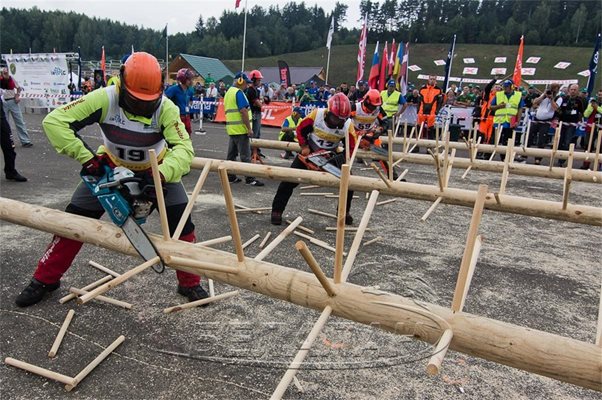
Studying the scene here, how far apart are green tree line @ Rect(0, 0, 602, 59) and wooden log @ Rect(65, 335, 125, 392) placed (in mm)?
54321

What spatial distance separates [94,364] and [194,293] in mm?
859

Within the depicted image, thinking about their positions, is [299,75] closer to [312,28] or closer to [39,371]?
[39,371]

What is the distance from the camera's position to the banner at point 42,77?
53.4 feet

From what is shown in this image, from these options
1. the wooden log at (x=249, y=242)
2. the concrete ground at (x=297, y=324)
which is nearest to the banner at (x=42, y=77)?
the concrete ground at (x=297, y=324)

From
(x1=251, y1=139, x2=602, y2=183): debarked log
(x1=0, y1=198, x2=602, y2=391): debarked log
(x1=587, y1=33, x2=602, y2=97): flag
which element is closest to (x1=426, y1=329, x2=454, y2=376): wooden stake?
(x1=0, y1=198, x2=602, y2=391): debarked log

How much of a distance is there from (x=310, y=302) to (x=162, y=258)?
0.77 m

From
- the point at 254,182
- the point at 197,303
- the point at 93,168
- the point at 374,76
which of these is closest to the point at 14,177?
the point at 254,182

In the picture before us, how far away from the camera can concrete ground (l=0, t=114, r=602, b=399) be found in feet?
7.11

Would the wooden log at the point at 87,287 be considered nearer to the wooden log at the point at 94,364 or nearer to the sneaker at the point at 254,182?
the wooden log at the point at 94,364

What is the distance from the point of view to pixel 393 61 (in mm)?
16859

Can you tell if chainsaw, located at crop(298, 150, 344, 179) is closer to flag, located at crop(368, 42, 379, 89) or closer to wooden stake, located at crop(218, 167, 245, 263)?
wooden stake, located at crop(218, 167, 245, 263)

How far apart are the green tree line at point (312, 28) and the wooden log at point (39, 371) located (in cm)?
5459

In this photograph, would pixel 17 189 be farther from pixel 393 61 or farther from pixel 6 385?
pixel 393 61

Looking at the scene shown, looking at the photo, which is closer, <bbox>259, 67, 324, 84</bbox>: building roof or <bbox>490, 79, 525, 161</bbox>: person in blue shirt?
<bbox>490, 79, 525, 161</bbox>: person in blue shirt
